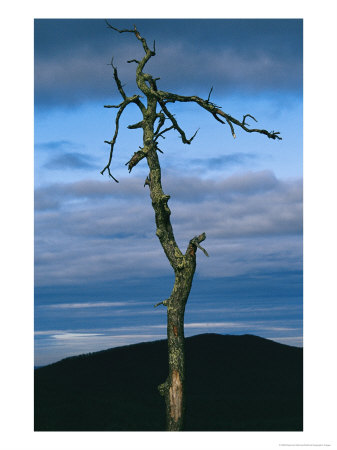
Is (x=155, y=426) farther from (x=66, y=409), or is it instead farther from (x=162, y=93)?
(x=162, y=93)

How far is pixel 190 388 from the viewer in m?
15.7

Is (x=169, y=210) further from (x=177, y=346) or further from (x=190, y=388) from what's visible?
(x=190, y=388)

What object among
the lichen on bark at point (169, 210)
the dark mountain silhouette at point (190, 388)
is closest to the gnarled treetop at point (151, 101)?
the lichen on bark at point (169, 210)

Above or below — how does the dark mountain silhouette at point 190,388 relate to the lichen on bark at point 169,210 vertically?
below

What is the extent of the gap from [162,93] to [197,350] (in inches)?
344

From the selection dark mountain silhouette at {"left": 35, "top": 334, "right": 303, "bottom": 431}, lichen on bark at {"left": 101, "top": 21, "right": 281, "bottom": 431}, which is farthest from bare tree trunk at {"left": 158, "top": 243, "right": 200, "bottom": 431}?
dark mountain silhouette at {"left": 35, "top": 334, "right": 303, "bottom": 431}

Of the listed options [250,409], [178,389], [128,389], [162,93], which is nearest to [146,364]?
[128,389]

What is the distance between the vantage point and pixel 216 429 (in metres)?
12.9

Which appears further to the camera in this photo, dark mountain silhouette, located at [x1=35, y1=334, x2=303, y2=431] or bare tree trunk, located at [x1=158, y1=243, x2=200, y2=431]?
dark mountain silhouette, located at [x1=35, y1=334, x2=303, y2=431]

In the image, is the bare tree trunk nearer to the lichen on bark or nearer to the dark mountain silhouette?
the lichen on bark

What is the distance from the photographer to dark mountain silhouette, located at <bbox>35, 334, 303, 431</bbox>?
1305 centimetres

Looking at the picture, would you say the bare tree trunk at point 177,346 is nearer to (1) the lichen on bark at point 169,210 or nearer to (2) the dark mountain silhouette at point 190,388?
(1) the lichen on bark at point 169,210

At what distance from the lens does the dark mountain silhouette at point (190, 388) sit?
42.8ft

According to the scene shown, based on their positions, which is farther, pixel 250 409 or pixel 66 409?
pixel 250 409
